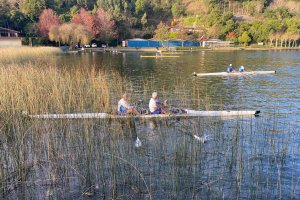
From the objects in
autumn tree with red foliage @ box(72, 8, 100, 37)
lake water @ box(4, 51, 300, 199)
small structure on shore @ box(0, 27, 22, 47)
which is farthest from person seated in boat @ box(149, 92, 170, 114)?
autumn tree with red foliage @ box(72, 8, 100, 37)

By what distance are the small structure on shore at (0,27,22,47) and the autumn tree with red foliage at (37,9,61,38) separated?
5.33m

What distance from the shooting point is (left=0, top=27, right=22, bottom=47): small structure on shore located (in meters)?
64.1

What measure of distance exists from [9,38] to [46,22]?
9.89m

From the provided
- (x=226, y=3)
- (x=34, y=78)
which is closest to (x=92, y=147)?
(x=34, y=78)

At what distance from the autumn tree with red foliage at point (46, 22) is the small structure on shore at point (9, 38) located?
533cm

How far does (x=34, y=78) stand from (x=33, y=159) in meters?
7.91

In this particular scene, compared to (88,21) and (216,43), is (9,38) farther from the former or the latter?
(216,43)

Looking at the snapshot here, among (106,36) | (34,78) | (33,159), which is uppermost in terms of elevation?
(106,36)

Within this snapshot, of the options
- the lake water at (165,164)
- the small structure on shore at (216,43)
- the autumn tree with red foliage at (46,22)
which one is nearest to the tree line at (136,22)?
the autumn tree with red foliage at (46,22)

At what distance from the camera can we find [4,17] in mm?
73125

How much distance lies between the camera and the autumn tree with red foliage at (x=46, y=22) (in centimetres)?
6988

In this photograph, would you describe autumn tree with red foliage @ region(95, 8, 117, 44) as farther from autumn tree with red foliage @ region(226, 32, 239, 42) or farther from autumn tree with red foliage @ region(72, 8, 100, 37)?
autumn tree with red foliage @ region(226, 32, 239, 42)

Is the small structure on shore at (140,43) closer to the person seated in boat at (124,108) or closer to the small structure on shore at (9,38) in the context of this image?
the small structure on shore at (9,38)

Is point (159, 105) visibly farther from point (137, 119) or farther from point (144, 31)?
point (144, 31)
